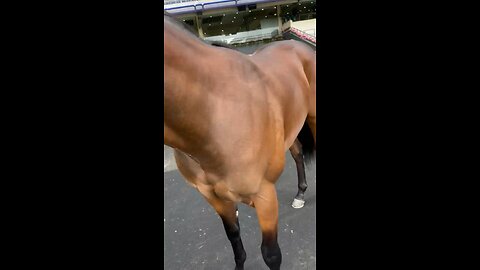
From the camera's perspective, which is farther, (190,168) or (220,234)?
(220,234)

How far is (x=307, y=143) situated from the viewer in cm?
189

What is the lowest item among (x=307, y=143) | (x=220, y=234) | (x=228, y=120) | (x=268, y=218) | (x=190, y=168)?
(x=220, y=234)

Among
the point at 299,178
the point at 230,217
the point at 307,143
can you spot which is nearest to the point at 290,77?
the point at 230,217

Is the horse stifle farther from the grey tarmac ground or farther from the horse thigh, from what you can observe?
the grey tarmac ground

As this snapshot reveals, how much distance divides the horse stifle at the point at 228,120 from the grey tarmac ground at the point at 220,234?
1.15 feet

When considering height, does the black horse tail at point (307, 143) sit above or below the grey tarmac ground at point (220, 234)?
above

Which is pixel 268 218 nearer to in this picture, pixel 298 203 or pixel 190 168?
pixel 190 168

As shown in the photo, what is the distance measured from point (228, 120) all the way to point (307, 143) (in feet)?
3.70

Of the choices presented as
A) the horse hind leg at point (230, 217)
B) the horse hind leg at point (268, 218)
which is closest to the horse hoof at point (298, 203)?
the horse hind leg at point (230, 217)

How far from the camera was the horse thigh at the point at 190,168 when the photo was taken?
3.26ft

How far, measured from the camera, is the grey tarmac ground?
4.99ft

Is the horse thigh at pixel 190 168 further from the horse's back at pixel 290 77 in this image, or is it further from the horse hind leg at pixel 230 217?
the horse's back at pixel 290 77
